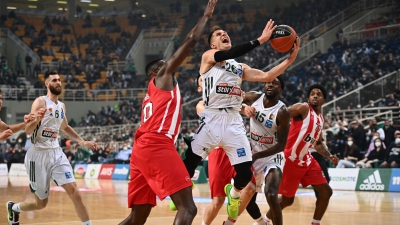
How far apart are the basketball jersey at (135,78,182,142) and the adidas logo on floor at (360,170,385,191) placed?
12.2m

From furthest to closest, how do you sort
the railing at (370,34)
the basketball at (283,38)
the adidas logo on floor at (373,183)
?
the railing at (370,34) → the adidas logo on floor at (373,183) → the basketball at (283,38)

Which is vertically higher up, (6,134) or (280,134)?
(6,134)

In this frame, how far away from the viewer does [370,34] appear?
107 ft

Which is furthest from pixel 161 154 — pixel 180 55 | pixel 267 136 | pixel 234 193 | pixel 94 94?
pixel 94 94

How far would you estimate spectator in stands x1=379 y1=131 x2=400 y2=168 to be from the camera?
1673 cm

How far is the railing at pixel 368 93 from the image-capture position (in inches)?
992

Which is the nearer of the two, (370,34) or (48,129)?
(48,129)

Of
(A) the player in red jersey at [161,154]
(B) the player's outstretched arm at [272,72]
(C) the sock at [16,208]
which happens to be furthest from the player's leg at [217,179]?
(C) the sock at [16,208]

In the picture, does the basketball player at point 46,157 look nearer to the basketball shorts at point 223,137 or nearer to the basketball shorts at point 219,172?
the basketball shorts at point 219,172

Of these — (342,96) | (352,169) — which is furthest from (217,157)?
(342,96)

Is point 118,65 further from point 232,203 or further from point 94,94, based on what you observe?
point 232,203

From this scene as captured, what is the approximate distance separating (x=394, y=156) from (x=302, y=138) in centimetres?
900

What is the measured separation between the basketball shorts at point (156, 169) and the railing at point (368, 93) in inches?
776

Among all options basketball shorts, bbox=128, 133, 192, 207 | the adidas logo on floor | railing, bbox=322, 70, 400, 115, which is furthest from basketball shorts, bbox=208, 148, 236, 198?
railing, bbox=322, 70, 400, 115
